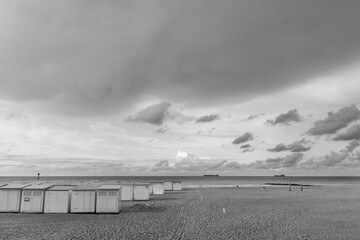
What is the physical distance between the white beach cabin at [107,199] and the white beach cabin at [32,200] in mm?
5728

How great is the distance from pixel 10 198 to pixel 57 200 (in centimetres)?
503

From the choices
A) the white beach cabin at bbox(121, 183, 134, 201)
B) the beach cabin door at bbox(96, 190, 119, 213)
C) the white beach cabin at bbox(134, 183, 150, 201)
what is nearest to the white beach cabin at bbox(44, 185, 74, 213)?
the beach cabin door at bbox(96, 190, 119, 213)

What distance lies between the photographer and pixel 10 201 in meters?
33.9

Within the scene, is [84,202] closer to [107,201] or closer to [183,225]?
[107,201]

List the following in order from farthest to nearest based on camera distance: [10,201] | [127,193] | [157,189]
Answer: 1. [157,189]
2. [127,193]
3. [10,201]

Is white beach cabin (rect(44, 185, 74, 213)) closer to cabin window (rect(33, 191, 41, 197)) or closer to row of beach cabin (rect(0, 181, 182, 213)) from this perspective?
row of beach cabin (rect(0, 181, 182, 213))

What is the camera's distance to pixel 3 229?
2500 centimetres

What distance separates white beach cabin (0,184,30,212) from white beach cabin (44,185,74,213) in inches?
119

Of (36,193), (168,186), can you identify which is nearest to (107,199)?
(36,193)

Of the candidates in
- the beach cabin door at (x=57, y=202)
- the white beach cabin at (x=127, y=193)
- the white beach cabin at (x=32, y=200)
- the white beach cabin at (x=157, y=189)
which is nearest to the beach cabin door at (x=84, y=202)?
the beach cabin door at (x=57, y=202)

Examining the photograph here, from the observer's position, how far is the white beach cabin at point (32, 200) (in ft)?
110

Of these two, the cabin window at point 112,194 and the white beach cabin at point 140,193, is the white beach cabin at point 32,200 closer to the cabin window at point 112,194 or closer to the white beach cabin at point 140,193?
the cabin window at point 112,194

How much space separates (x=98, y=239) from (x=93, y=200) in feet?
40.1

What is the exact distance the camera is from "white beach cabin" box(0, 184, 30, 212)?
3367cm
